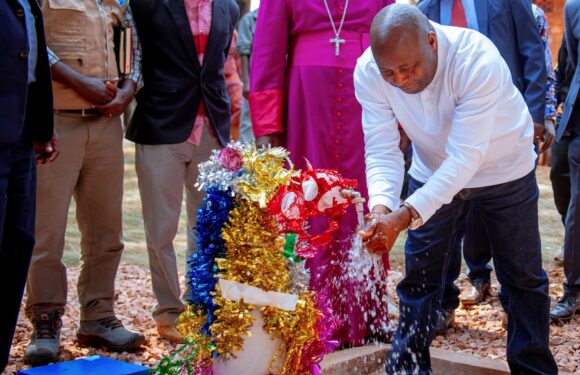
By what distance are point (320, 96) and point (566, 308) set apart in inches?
87.5

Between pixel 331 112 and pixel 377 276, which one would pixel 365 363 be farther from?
pixel 331 112

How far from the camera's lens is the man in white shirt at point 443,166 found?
3.67 metres

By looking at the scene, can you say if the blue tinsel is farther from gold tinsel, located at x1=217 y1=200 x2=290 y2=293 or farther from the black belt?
the black belt

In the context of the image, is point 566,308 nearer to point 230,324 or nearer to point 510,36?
point 510,36

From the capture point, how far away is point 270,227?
3633 millimetres

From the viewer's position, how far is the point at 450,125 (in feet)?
13.0

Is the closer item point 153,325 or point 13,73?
point 13,73

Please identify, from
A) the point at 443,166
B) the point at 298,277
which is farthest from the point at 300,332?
the point at 443,166

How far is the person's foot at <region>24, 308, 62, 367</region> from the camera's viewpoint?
458 cm

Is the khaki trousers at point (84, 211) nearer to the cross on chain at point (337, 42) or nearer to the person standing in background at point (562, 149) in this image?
the cross on chain at point (337, 42)

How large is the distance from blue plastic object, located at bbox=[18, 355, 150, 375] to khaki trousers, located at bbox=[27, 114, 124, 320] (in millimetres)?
771

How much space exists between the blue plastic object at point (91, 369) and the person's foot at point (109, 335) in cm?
77

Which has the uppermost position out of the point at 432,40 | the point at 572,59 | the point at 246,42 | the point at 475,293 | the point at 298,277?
the point at 432,40

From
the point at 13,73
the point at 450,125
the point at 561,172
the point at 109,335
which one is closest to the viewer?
the point at 13,73
